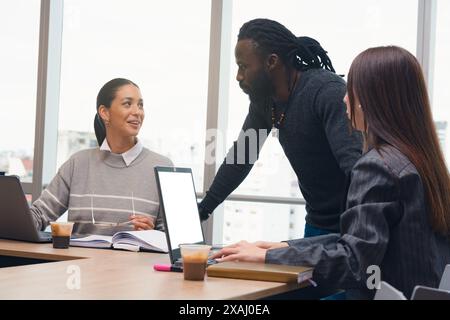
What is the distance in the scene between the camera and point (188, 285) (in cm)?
162

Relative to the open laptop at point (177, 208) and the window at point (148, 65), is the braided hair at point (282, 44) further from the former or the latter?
the window at point (148, 65)

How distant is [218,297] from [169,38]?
2973 millimetres

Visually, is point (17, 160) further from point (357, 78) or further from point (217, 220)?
point (357, 78)

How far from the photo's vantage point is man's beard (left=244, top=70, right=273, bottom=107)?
236 centimetres

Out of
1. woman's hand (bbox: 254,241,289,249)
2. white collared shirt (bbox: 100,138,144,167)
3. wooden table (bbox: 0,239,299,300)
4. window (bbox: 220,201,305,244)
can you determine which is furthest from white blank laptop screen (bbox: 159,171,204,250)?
window (bbox: 220,201,305,244)

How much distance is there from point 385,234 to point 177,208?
2.09 ft

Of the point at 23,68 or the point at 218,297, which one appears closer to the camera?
the point at 218,297

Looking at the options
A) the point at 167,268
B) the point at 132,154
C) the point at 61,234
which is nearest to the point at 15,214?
the point at 61,234

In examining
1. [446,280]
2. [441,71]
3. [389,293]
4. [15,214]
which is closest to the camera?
[389,293]

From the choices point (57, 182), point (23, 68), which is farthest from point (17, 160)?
point (57, 182)

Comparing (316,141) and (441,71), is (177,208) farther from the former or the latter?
(441,71)

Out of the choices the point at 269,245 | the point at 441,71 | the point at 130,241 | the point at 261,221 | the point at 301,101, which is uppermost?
the point at 441,71

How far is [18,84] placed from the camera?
4668 mm

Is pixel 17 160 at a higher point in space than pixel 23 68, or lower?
lower
